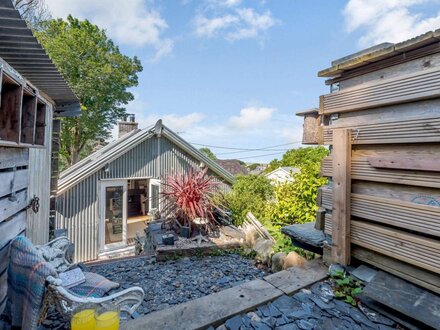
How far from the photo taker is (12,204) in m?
2.25

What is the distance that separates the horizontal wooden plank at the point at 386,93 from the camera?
156 cm

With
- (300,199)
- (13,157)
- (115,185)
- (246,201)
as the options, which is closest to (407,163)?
(13,157)

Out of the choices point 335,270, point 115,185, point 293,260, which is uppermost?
point 115,185

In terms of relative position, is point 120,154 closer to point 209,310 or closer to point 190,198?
point 190,198

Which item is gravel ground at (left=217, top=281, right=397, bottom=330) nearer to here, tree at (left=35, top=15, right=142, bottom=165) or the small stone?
the small stone

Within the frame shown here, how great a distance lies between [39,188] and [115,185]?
439 centimetres

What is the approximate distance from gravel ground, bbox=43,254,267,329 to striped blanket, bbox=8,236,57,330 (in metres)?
0.51

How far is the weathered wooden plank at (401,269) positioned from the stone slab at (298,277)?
0.34m

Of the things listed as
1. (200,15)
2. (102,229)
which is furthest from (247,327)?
(200,15)

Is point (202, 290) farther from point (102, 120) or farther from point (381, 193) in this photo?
point (102, 120)

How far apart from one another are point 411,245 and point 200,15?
7.66 meters

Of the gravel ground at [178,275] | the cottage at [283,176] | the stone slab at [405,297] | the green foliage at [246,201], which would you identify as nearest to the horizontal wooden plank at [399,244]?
the stone slab at [405,297]

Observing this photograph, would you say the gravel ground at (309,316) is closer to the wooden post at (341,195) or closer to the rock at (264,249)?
the wooden post at (341,195)

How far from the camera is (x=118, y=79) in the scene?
46.3 feet
